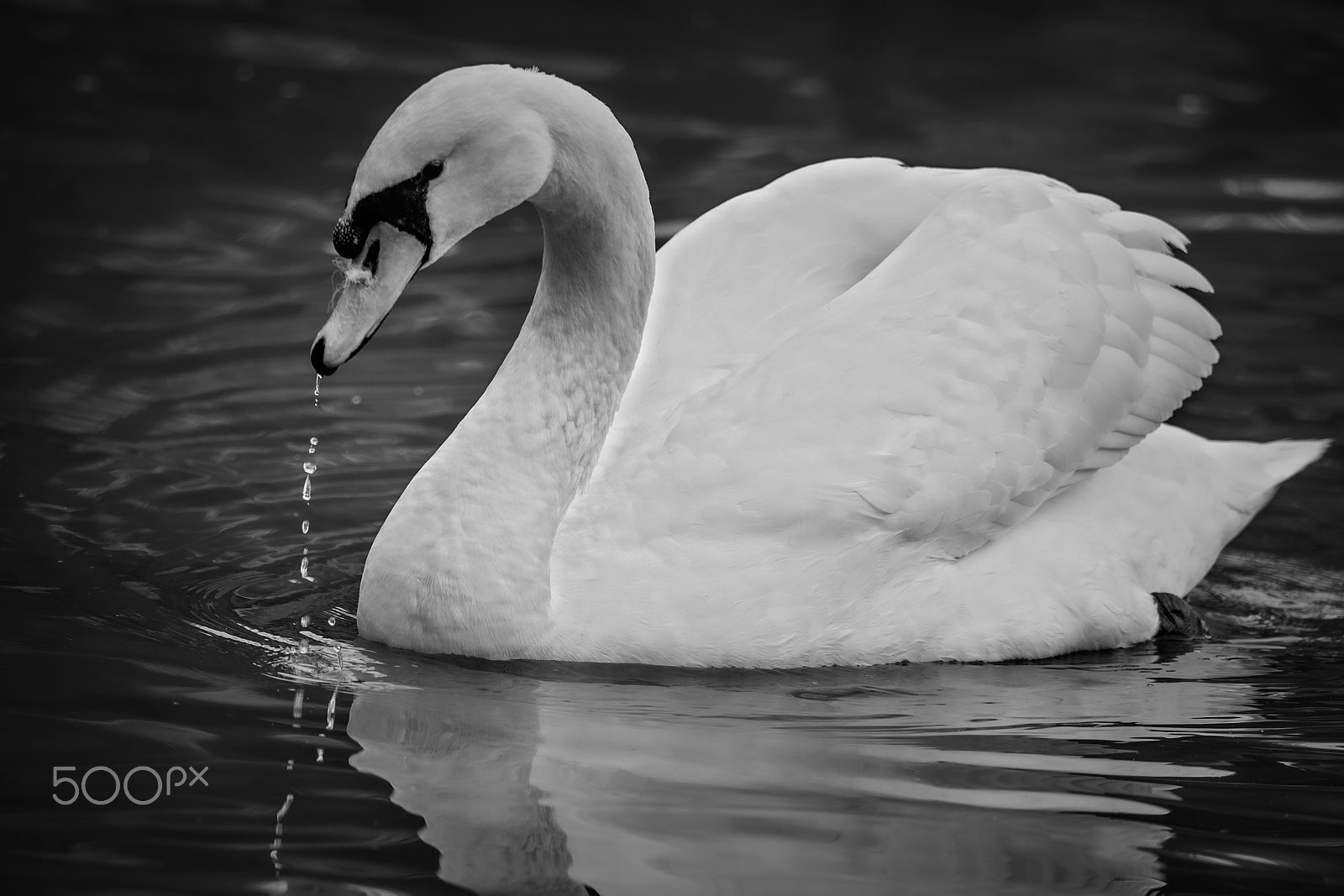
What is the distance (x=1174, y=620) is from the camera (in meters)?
A: 6.47

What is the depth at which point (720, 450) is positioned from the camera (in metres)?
5.78

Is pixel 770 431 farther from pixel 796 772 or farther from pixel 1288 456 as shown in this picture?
pixel 1288 456

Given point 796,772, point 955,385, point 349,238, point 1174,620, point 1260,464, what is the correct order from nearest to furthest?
point 796,772, point 349,238, point 955,385, point 1174,620, point 1260,464

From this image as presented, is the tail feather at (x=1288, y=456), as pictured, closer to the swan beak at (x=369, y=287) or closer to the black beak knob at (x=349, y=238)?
the swan beak at (x=369, y=287)

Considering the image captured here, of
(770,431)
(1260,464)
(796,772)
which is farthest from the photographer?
(1260,464)

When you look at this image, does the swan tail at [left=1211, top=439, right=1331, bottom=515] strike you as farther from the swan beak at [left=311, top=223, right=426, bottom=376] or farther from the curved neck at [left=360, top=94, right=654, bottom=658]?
the swan beak at [left=311, top=223, right=426, bottom=376]

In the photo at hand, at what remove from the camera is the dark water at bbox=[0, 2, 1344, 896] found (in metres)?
4.63

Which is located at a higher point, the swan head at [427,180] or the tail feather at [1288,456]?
the swan head at [427,180]

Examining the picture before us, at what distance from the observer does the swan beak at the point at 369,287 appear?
5.24m

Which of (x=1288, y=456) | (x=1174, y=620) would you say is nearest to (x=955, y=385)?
(x=1174, y=620)

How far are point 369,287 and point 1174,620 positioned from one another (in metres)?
2.91

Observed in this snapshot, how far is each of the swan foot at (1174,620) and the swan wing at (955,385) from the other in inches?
19.8

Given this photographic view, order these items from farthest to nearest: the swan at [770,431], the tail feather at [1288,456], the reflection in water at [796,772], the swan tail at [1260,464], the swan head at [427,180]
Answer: the tail feather at [1288,456], the swan tail at [1260,464], the swan at [770,431], the swan head at [427,180], the reflection in water at [796,772]

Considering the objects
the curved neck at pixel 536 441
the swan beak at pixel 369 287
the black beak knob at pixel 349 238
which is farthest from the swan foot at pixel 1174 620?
the black beak knob at pixel 349 238
